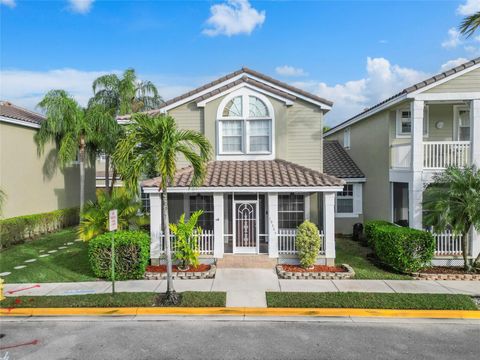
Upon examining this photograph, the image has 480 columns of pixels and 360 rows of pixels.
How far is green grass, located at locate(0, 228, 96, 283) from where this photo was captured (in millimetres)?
10751

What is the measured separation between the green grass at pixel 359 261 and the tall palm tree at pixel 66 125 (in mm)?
13496

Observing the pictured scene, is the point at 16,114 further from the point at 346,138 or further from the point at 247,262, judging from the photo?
the point at 346,138

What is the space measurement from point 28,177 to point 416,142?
1787 cm

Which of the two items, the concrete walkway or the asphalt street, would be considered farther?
the concrete walkway

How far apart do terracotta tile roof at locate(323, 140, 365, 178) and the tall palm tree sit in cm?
1255

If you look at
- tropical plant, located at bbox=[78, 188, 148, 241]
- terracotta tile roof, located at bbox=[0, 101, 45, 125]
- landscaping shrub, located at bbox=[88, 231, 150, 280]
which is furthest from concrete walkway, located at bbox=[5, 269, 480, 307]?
terracotta tile roof, located at bbox=[0, 101, 45, 125]

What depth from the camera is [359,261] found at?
12250 millimetres

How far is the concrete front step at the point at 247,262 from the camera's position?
1169 cm

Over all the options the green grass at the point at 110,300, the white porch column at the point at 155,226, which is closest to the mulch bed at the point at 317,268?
the green grass at the point at 110,300

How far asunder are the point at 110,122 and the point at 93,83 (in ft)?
24.1

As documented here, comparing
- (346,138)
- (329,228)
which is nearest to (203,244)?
(329,228)

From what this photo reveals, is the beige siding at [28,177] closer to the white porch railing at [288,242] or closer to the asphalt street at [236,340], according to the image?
the asphalt street at [236,340]

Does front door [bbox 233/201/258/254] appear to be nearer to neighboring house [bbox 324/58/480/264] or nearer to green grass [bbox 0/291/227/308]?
green grass [bbox 0/291/227/308]

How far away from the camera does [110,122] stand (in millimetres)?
19250
